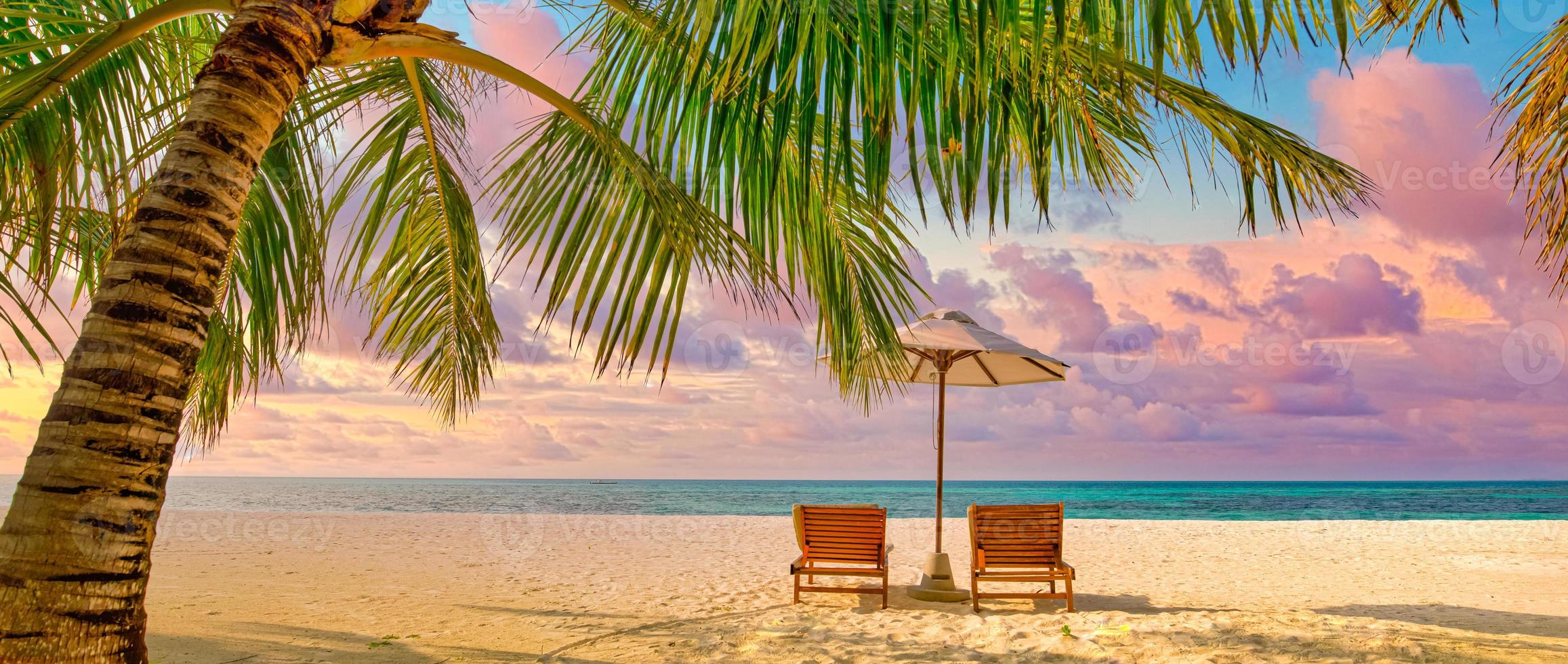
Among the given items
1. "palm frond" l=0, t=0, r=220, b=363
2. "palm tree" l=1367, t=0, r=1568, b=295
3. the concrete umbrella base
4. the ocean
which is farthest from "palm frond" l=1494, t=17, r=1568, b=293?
the ocean

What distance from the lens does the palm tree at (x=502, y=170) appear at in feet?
5.39

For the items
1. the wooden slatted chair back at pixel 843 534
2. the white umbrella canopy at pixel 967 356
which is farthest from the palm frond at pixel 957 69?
the wooden slatted chair back at pixel 843 534

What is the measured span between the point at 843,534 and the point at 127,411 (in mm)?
4034

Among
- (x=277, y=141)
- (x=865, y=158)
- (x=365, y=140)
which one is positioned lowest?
(x=865, y=158)

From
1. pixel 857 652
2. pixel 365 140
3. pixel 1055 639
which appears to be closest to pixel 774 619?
pixel 857 652

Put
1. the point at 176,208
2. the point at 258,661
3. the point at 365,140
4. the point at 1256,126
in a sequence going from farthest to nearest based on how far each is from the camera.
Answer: the point at 365,140 → the point at 258,661 → the point at 1256,126 → the point at 176,208

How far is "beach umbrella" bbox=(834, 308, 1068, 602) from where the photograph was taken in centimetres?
523

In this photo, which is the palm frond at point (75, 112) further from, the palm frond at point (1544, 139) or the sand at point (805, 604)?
the palm frond at point (1544, 139)

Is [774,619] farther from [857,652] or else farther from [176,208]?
[176,208]

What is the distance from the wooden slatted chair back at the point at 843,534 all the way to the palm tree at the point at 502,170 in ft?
2.70

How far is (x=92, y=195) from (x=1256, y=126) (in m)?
4.01

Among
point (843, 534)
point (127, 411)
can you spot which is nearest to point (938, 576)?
point (843, 534)

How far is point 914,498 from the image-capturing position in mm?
37594

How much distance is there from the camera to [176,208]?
187cm
